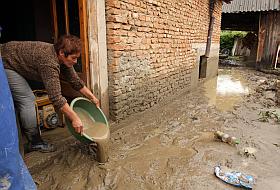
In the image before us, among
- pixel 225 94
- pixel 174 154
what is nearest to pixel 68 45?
pixel 174 154

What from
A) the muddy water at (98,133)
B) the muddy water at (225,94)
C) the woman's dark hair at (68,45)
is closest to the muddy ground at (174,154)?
the muddy water at (98,133)

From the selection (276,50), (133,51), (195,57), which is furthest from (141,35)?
(276,50)

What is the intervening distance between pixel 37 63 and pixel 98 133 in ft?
3.61

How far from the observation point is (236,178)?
2633 mm

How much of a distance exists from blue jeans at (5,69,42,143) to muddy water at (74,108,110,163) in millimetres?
544

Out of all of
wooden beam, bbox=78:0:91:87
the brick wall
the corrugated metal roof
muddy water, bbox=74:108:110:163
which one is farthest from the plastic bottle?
the corrugated metal roof

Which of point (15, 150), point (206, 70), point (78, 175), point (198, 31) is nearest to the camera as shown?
point (15, 150)

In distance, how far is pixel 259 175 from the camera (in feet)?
9.11

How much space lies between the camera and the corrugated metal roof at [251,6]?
12297mm

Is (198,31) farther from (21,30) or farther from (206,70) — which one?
(21,30)

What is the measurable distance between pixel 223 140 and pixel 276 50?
11.2m

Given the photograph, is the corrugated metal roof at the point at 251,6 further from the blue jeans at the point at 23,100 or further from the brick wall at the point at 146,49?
the blue jeans at the point at 23,100

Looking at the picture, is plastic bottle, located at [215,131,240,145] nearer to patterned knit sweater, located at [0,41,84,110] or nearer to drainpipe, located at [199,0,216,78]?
patterned knit sweater, located at [0,41,84,110]

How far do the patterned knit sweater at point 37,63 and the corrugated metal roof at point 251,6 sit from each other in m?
13.3
